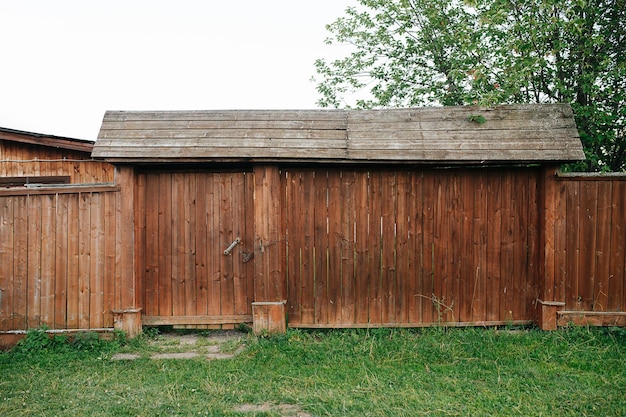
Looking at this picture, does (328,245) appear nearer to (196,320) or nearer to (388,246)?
(388,246)

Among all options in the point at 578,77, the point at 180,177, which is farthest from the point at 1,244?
the point at 578,77

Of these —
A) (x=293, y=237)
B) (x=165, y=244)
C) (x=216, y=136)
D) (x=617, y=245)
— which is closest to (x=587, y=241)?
(x=617, y=245)

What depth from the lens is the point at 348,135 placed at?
6.43 m

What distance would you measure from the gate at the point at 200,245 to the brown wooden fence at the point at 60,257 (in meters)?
0.45

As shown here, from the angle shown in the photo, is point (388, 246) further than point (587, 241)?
Yes

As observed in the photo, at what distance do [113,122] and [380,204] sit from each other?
11.9 feet

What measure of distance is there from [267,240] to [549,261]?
3.47 meters

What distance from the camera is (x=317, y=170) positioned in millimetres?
6422

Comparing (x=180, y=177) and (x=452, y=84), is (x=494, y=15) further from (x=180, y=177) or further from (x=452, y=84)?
(x=180, y=177)

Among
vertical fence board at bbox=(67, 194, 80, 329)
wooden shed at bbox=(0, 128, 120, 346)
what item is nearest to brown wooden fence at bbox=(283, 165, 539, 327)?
wooden shed at bbox=(0, 128, 120, 346)

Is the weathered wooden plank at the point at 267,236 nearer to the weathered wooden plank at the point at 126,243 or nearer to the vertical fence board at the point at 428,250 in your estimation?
the weathered wooden plank at the point at 126,243

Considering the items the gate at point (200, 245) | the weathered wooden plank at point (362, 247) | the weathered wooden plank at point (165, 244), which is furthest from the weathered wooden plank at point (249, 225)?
the weathered wooden plank at point (362, 247)

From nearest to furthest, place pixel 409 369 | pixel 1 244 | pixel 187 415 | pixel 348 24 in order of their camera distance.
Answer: pixel 187 415 < pixel 409 369 < pixel 1 244 < pixel 348 24

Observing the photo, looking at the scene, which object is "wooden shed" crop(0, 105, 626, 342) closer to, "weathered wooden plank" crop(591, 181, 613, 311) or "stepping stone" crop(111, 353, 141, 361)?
"weathered wooden plank" crop(591, 181, 613, 311)
